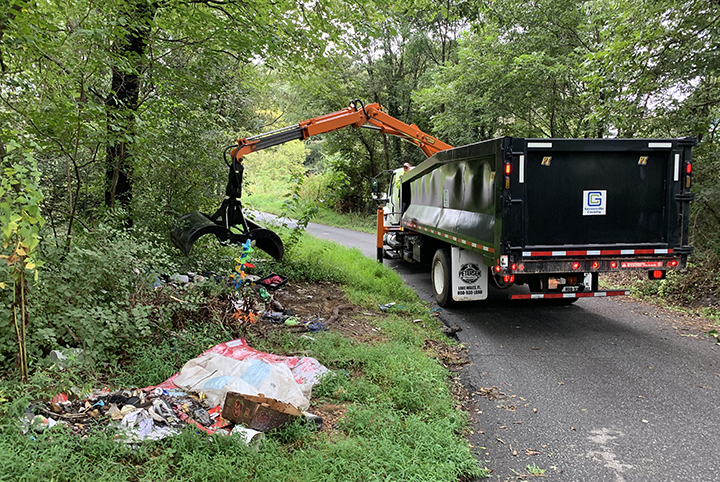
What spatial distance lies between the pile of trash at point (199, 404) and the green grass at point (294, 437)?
101mm

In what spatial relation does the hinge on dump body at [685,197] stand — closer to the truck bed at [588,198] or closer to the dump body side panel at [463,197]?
the truck bed at [588,198]

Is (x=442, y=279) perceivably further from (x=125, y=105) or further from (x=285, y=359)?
(x=125, y=105)

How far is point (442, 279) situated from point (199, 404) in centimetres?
513

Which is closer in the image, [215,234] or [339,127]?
[215,234]

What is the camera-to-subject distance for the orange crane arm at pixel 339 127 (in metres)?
7.20

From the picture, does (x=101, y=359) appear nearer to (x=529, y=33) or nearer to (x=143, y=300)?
(x=143, y=300)

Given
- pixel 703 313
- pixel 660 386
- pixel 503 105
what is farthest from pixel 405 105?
pixel 660 386

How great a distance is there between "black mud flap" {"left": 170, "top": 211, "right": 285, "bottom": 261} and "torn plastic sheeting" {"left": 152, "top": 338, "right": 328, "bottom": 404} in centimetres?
211

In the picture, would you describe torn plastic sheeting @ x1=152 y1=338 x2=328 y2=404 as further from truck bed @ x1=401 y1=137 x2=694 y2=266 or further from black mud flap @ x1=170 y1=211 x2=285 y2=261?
truck bed @ x1=401 y1=137 x2=694 y2=266

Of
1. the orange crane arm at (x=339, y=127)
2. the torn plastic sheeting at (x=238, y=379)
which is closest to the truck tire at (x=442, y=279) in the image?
the orange crane arm at (x=339, y=127)

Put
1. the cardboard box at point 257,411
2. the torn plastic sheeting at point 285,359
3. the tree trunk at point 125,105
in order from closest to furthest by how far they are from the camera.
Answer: the cardboard box at point 257,411 → the torn plastic sheeting at point 285,359 → the tree trunk at point 125,105

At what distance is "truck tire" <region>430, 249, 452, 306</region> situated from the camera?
744cm

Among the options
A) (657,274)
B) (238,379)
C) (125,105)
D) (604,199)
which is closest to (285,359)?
(238,379)

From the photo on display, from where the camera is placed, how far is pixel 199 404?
351 centimetres
